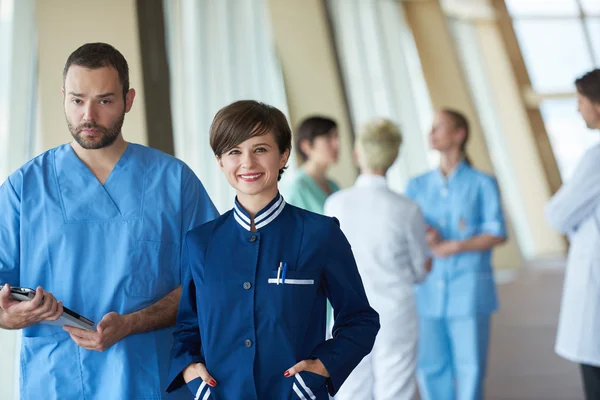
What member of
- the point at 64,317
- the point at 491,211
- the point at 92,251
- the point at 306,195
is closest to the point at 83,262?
the point at 92,251

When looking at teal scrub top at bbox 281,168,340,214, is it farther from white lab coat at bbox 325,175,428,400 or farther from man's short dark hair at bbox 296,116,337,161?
white lab coat at bbox 325,175,428,400

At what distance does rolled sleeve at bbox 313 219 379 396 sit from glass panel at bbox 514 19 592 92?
17.2ft

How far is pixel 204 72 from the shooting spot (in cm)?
222

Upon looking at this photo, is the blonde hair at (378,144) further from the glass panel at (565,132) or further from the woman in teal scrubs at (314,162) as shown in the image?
the glass panel at (565,132)

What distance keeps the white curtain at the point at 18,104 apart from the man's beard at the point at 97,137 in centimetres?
17

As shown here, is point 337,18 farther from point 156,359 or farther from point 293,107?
point 156,359

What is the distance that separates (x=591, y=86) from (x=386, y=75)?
3.01 m

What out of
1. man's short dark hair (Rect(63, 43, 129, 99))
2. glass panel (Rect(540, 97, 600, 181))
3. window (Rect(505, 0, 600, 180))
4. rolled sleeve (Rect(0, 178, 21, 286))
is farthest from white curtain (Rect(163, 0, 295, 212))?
window (Rect(505, 0, 600, 180))

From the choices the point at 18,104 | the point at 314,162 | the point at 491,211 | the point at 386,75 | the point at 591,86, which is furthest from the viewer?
the point at 386,75

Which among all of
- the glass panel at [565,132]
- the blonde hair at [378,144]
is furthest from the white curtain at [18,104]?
the glass panel at [565,132]

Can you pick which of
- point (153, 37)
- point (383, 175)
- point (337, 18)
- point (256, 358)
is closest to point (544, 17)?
point (337, 18)

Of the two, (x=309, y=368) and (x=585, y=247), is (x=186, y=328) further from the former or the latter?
(x=585, y=247)

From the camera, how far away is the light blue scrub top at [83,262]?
1.25 metres

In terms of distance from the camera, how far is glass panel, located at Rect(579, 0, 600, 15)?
228 inches
